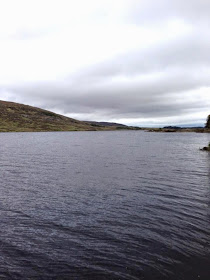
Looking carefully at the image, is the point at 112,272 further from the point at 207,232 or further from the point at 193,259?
the point at 207,232

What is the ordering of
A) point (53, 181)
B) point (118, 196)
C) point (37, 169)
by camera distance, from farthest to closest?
point (37, 169) → point (53, 181) → point (118, 196)

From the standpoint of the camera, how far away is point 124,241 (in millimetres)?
14930

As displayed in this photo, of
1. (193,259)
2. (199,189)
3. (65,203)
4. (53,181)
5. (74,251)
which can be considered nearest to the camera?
(193,259)

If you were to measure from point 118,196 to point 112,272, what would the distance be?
1218 centimetres

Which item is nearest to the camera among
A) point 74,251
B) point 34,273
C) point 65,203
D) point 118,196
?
point 34,273

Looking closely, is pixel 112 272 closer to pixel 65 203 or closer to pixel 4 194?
pixel 65 203

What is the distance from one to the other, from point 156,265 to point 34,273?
21.3ft

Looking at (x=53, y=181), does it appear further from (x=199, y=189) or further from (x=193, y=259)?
(x=193, y=259)

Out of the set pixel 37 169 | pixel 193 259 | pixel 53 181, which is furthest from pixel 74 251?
pixel 37 169

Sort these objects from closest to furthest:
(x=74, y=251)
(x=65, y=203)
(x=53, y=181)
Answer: (x=74, y=251) → (x=65, y=203) → (x=53, y=181)

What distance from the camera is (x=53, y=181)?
100 ft

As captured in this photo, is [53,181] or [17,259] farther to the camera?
[53,181]

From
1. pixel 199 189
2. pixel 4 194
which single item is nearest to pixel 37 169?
pixel 4 194

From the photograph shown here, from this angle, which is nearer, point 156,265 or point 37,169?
point 156,265
